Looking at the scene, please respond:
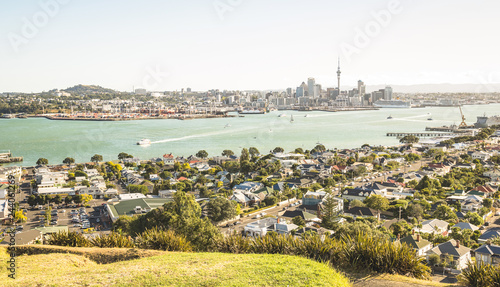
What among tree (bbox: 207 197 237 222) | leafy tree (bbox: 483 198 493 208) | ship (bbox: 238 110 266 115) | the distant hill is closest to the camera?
tree (bbox: 207 197 237 222)

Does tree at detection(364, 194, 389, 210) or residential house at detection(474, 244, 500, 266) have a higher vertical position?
residential house at detection(474, 244, 500, 266)

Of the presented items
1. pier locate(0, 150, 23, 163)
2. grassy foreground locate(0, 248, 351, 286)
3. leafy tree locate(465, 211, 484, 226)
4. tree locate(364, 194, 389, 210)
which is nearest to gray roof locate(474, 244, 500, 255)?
leafy tree locate(465, 211, 484, 226)

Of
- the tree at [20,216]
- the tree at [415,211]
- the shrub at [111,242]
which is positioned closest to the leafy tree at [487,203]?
the tree at [415,211]

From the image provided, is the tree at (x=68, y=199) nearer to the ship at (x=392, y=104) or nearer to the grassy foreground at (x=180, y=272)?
the grassy foreground at (x=180, y=272)

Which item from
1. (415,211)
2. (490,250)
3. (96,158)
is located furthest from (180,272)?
(96,158)

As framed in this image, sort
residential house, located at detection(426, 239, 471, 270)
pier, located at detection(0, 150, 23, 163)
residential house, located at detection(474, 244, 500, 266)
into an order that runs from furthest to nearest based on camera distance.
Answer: pier, located at detection(0, 150, 23, 163)
residential house, located at detection(426, 239, 471, 270)
residential house, located at detection(474, 244, 500, 266)

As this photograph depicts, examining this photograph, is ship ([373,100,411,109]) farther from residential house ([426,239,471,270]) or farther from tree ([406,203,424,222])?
residential house ([426,239,471,270])
